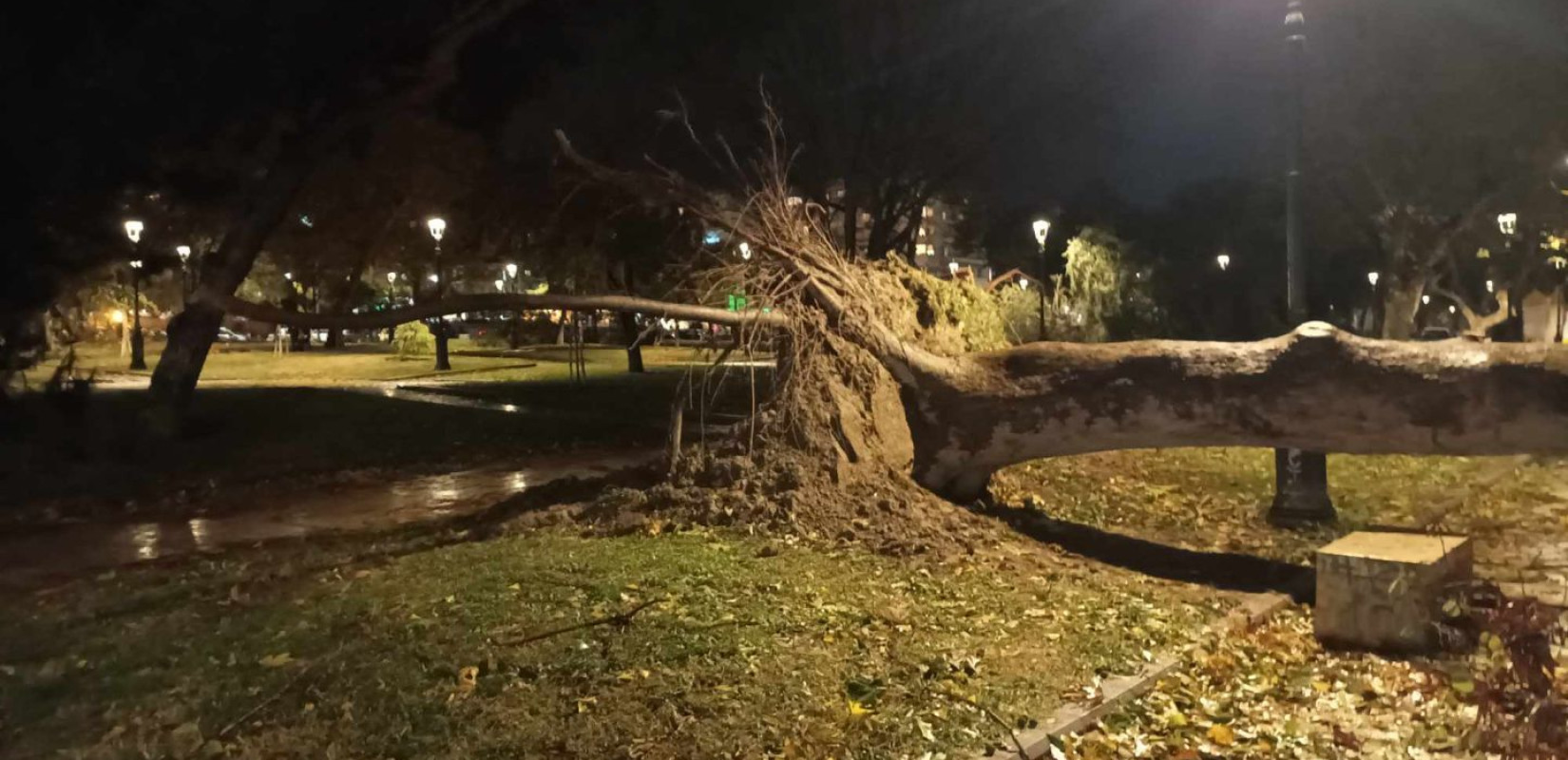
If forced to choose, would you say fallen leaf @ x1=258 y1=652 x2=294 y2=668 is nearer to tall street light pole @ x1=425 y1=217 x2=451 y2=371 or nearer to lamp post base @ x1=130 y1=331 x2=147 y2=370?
tall street light pole @ x1=425 y1=217 x2=451 y2=371

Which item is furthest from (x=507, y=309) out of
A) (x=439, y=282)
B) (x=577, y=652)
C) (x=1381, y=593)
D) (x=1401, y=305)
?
(x=1401, y=305)

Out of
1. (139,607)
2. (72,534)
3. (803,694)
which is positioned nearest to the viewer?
(803,694)

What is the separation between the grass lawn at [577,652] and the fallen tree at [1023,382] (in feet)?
4.16

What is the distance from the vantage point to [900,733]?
4.99 meters

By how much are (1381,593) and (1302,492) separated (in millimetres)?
3752

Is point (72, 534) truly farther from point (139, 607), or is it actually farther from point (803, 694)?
point (803, 694)

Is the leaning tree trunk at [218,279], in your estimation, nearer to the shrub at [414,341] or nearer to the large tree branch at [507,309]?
the large tree branch at [507,309]

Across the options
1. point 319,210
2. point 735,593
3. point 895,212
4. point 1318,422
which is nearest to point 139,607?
point 735,593

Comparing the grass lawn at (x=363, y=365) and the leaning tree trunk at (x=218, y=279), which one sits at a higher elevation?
the leaning tree trunk at (x=218, y=279)

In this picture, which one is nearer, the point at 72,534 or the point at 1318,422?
the point at 1318,422

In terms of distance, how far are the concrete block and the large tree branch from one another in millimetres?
4543

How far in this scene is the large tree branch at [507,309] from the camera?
9414 millimetres

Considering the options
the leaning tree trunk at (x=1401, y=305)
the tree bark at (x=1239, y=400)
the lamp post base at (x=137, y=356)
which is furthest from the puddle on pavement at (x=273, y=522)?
the leaning tree trunk at (x=1401, y=305)

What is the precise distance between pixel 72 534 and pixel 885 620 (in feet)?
24.4
